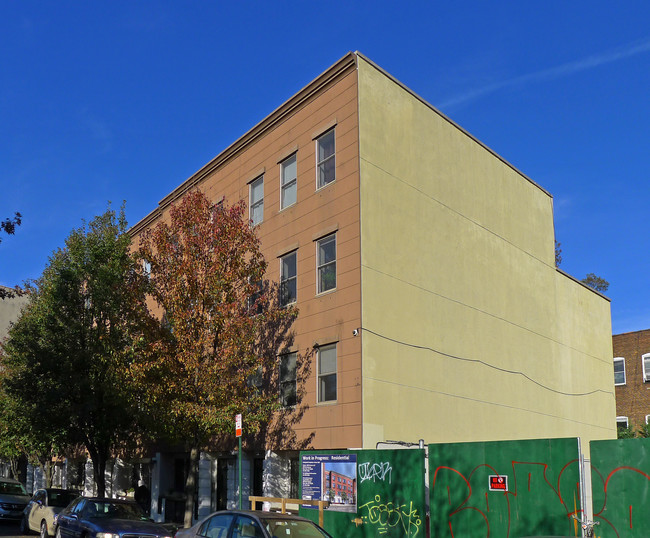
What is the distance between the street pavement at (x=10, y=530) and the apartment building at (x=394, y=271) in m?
6.37

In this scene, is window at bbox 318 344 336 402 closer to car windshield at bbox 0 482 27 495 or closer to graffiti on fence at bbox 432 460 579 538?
graffiti on fence at bbox 432 460 579 538

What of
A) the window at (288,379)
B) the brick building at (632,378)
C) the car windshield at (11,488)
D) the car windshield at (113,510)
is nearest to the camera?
the car windshield at (113,510)

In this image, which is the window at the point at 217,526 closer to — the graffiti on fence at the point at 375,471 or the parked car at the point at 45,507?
the graffiti on fence at the point at 375,471

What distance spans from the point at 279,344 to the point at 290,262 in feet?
8.54

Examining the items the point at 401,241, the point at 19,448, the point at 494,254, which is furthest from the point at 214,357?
the point at 19,448

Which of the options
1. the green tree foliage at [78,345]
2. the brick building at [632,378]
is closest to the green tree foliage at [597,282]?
the brick building at [632,378]

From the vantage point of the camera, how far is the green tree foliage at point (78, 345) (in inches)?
951

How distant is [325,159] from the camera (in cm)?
2231

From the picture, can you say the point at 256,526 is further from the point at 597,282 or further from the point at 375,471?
the point at 597,282

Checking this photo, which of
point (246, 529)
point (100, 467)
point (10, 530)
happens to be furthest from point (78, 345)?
point (246, 529)

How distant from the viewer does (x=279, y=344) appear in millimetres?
22609

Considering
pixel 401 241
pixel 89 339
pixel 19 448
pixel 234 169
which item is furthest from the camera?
pixel 19 448

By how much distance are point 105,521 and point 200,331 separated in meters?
5.48

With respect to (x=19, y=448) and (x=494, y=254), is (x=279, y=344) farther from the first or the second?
(x=19, y=448)
